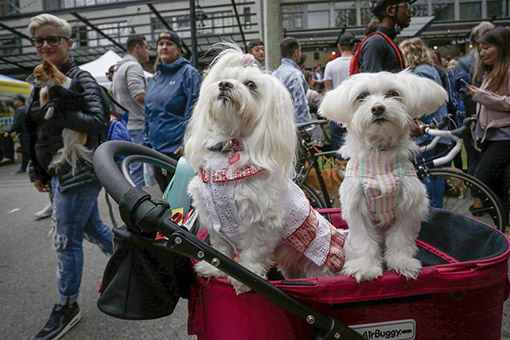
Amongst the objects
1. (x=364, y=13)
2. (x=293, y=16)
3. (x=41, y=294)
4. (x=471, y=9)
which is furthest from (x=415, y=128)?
(x=471, y=9)

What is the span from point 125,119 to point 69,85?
9.30 ft

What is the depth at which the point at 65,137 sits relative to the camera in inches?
90.3

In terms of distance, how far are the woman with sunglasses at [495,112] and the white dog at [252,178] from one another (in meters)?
2.41

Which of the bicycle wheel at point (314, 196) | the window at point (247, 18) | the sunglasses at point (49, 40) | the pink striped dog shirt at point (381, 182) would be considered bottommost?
the bicycle wheel at point (314, 196)

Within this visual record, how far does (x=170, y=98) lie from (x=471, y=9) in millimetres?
19136

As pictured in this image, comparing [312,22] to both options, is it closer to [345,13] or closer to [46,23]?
[345,13]

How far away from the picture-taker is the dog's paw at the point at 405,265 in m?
1.13

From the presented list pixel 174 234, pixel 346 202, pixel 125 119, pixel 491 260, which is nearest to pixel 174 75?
pixel 125 119

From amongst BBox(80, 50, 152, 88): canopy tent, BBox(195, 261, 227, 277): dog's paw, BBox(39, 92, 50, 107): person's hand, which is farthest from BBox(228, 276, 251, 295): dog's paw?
BBox(80, 50, 152, 88): canopy tent

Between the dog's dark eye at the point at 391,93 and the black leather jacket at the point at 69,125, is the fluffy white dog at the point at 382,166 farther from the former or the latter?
the black leather jacket at the point at 69,125

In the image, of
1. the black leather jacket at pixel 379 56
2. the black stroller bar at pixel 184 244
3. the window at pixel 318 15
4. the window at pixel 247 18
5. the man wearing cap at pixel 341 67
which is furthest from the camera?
the window at pixel 318 15

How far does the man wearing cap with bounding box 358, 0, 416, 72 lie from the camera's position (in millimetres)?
2457

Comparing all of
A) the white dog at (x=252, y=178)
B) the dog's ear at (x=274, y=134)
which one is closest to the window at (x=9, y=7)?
the white dog at (x=252, y=178)

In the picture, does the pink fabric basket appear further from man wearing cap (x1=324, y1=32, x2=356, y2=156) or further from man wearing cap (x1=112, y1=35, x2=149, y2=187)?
man wearing cap (x1=324, y1=32, x2=356, y2=156)
